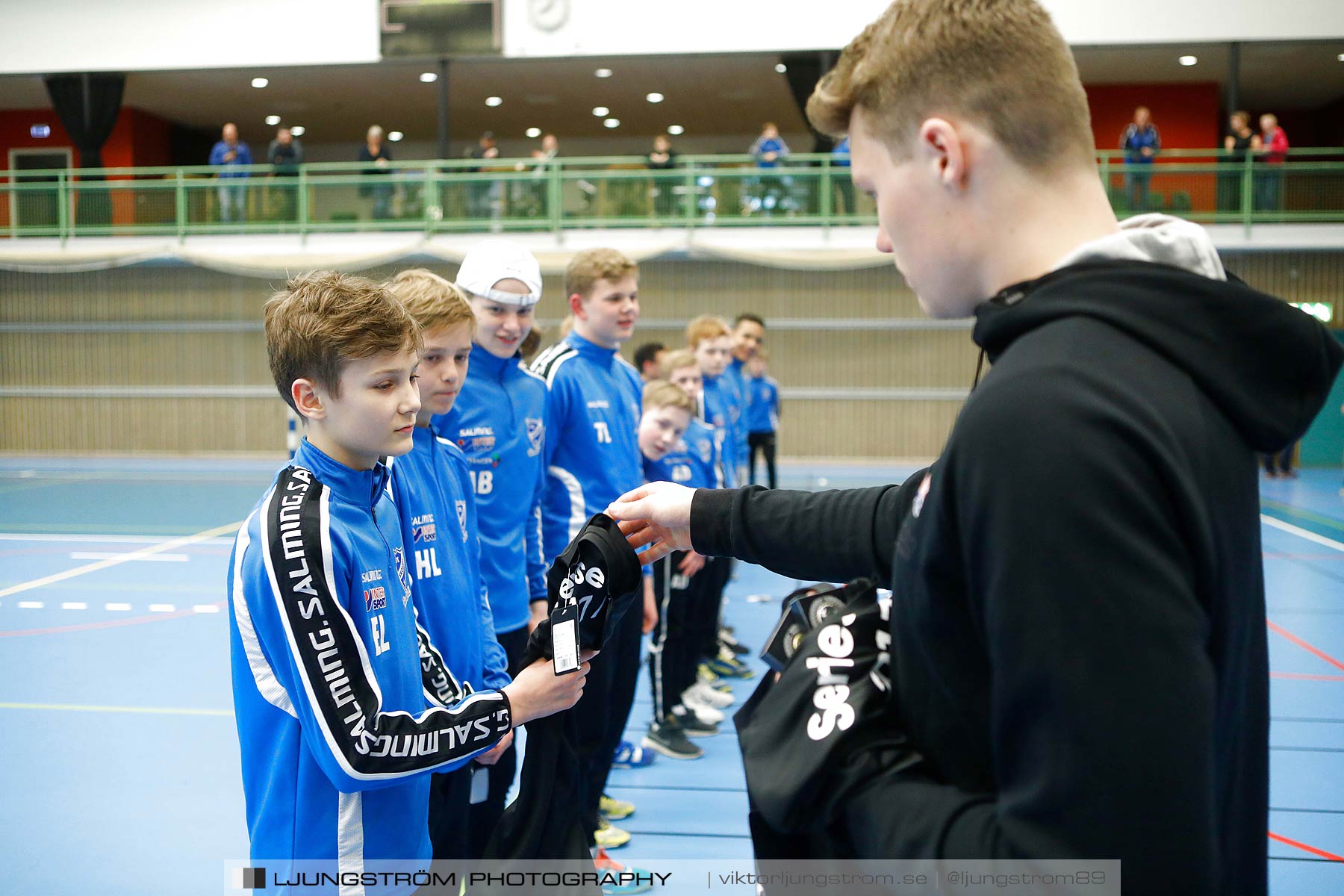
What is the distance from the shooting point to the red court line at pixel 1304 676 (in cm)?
569

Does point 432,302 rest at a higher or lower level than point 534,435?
higher

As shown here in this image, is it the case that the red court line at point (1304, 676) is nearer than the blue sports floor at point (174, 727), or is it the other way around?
the blue sports floor at point (174, 727)

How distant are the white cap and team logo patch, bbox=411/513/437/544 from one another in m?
1.18

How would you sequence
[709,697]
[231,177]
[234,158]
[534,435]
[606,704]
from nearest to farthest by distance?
1. [606,704]
2. [534,435]
3. [709,697]
4. [231,177]
5. [234,158]

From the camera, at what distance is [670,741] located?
184 inches

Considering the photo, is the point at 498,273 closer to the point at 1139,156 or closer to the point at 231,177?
the point at 1139,156

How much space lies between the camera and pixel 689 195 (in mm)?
16219

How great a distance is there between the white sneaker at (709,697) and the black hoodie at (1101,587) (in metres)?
4.47

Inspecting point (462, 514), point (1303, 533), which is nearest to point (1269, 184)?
point (1303, 533)

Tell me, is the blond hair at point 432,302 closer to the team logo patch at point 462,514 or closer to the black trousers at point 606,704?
the team logo patch at point 462,514

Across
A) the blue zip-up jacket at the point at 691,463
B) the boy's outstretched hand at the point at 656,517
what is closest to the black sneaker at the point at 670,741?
the blue zip-up jacket at the point at 691,463

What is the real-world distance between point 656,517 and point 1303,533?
36.7ft

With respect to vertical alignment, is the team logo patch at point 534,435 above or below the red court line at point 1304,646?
above

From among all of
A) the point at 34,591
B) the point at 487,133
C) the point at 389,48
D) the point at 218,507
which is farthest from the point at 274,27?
the point at 34,591
